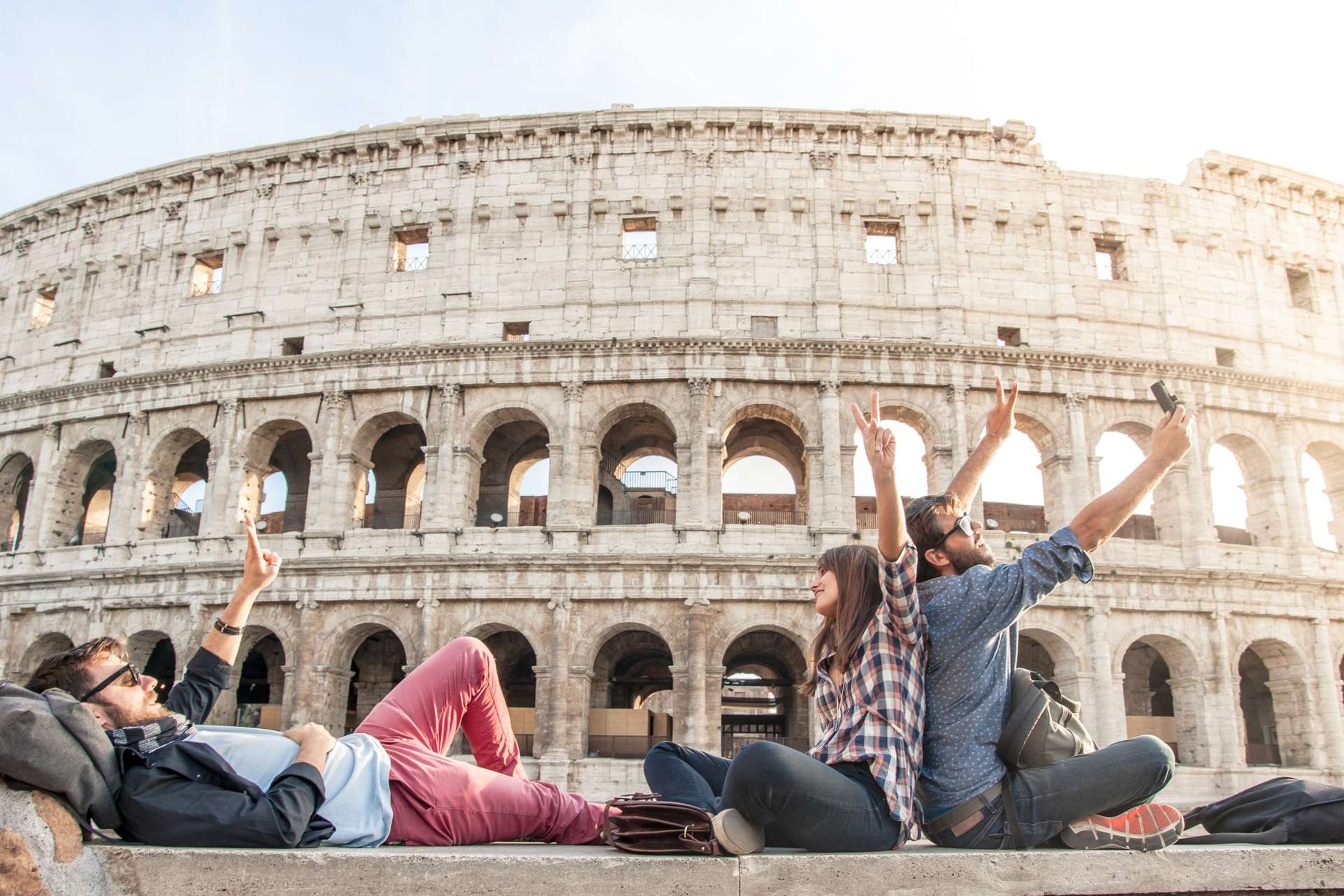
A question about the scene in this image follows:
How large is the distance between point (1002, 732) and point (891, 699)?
493 mm

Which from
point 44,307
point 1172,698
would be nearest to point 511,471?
point 44,307

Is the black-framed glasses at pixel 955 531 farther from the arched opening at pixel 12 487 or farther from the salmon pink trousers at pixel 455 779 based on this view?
the arched opening at pixel 12 487

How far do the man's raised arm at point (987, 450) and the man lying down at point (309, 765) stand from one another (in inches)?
92.7

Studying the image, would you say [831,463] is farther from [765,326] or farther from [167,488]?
[167,488]

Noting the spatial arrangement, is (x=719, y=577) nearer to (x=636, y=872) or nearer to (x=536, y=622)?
(x=536, y=622)

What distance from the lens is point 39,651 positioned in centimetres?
2373

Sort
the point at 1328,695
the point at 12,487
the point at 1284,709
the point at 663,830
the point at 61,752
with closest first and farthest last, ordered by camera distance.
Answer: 1. the point at 61,752
2. the point at 663,830
3. the point at 1328,695
4. the point at 1284,709
5. the point at 12,487

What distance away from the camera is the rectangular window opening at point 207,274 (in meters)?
25.6

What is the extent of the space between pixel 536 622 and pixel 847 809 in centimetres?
1743

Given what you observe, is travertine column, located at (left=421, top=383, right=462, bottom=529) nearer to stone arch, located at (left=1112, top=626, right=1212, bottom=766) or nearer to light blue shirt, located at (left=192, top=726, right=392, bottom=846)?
stone arch, located at (left=1112, top=626, right=1212, bottom=766)

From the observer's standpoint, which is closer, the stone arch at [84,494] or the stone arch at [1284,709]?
the stone arch at [1284,709]

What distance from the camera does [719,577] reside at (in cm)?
2050

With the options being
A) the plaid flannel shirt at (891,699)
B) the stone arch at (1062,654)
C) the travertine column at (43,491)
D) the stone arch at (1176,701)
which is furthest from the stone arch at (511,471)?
the plaid flannel shirt at (891,699)

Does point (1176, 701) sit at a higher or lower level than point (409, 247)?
lower
